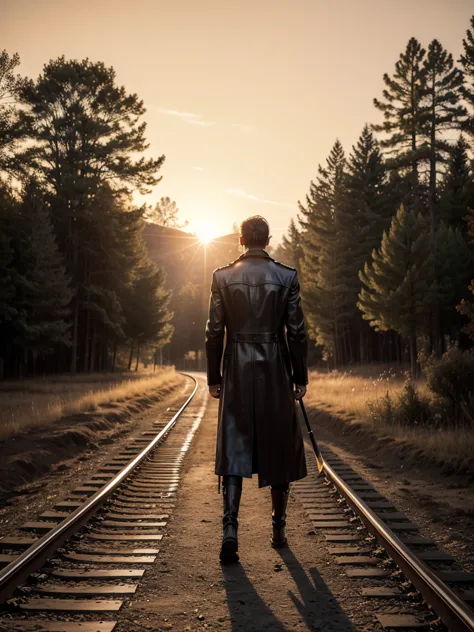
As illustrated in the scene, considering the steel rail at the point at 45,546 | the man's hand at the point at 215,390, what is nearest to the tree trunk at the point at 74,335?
the steel rail at the point at 45,546

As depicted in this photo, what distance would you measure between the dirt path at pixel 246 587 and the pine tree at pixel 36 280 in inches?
999

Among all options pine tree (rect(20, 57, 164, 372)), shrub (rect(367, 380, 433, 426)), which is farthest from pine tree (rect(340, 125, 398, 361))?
shrub (rect(367, 380, 433, 426))

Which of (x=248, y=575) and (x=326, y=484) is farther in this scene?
(x=326, y=484)

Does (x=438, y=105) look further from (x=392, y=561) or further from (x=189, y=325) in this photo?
(x=189, y=325)

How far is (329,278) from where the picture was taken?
4253cm

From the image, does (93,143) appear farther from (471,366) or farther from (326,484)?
(326,484)

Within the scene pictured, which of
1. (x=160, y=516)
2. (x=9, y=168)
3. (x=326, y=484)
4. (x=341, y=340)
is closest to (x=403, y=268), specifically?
(x=341, y=340)

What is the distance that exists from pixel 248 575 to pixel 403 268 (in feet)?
96.6

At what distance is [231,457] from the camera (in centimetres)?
453

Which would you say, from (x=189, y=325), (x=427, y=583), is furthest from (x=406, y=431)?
(x=189, y=325)

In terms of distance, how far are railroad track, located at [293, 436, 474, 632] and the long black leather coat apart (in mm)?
858

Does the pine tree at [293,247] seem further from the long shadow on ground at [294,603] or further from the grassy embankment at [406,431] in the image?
the long shadow on ground at [294,603]

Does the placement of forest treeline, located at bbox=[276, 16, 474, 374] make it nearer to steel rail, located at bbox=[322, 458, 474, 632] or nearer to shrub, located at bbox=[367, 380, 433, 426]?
shrub, located at bbox=[367, 380, 433, 426]

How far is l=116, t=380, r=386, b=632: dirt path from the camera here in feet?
11.0
